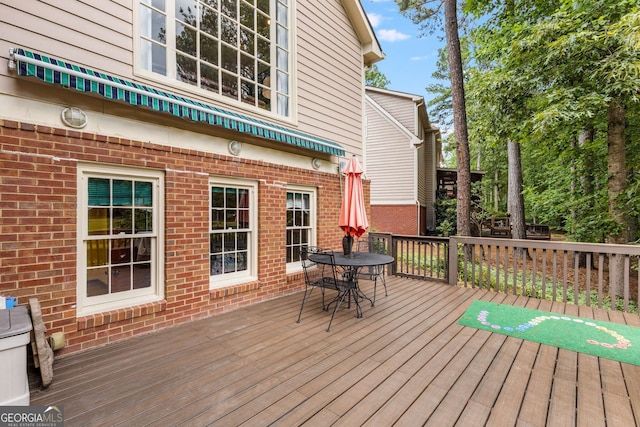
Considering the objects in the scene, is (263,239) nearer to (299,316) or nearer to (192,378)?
(299,316)

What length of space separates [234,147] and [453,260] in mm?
4830

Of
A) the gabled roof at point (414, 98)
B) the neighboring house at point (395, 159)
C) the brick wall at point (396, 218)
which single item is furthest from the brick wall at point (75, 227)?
the gabled roof at point (414, 98)

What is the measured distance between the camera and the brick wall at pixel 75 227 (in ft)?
8.64

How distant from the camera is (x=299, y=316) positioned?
396 centimetres

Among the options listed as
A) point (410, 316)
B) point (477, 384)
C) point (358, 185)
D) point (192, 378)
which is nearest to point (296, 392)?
point (192, 378)

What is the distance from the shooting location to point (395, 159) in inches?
547

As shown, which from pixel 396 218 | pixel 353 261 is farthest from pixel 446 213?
pixel 353 261

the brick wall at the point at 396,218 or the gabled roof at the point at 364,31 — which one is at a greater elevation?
the gabled roof at the point at 364,31

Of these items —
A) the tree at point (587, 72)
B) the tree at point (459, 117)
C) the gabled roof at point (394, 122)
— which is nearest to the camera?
the tree at point (587, 72)

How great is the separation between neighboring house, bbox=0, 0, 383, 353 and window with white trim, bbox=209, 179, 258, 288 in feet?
0.08

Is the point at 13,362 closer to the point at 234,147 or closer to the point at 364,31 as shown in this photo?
the point at 234,147

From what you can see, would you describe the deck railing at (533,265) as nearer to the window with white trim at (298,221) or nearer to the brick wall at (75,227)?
the window with white trim at (298,221)

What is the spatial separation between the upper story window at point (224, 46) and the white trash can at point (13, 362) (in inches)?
118

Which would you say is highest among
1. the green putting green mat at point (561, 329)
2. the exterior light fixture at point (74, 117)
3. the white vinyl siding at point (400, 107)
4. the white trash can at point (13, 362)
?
the white vinyl siding at point (400, 107)
